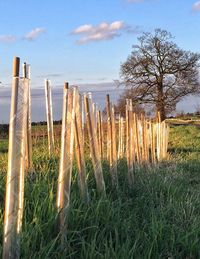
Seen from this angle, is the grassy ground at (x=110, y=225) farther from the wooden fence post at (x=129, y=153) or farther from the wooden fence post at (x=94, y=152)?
the wooden fence post at (x=129, y=153)

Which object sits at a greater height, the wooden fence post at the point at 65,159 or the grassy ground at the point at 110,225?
the wooden fence post at the point at 65,159

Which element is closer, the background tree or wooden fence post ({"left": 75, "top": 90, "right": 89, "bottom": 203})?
wooden fence post ({"left": 75, "top": 90, "right": 89, "bottom": 203})

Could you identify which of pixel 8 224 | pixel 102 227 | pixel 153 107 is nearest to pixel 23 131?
pixel 8 224

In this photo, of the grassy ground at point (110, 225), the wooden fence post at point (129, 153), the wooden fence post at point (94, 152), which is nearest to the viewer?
the grassy ground at point (110, 225)

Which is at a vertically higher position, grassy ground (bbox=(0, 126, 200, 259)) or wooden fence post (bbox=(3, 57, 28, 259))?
wooden fence post (bbox=(3, 57, 28, 259))

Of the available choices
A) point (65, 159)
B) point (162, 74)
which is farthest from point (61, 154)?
point (162, 74)

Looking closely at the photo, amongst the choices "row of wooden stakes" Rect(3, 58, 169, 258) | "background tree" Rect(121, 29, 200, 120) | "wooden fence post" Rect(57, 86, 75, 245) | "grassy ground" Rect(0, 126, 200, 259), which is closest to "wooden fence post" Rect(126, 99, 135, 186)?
"row of wooden stakes" Rect(3, 58, 169, 258)

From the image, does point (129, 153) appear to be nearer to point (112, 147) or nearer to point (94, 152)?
point (112, 147)

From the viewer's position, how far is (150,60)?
51250 mm

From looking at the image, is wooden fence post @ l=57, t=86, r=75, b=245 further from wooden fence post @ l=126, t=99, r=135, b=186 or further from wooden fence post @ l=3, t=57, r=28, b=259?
wooden fence post @ l=126, t=99, r=135, b=186

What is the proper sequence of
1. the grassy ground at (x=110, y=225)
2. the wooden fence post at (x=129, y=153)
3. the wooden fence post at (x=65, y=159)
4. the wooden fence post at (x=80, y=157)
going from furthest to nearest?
the wooden fence post at (x=129, y=153), the wooden fence post at (x=80, y=157), the wooden fence post at (x=65, y=159), the grassy ground at (x=110, y=225)

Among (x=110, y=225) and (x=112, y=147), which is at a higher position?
(x=112, y=147)

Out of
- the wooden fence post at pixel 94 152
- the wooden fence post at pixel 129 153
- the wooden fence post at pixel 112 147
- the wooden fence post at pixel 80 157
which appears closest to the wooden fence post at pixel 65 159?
the wooden fence post at pixel 80 157

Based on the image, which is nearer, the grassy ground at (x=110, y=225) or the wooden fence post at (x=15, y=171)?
the wooden fence post at (x=15, y=171)
